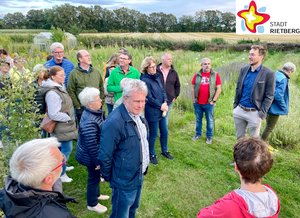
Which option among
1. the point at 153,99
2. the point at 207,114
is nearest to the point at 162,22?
the point at 207,114

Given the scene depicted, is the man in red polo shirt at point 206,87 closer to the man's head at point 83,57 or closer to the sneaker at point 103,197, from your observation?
the man's head at point 83,57

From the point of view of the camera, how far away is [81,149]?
3158 mm

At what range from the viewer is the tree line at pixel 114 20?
5297 centimetres

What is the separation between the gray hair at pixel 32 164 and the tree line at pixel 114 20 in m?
48.5

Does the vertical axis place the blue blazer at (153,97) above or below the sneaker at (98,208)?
above

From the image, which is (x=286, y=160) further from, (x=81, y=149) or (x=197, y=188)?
(x=81, y=149)

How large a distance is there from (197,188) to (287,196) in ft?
4.30

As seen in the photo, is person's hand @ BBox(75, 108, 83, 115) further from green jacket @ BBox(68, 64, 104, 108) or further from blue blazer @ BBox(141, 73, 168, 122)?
blue blazer @ BBox(141, 73, 168, 122)

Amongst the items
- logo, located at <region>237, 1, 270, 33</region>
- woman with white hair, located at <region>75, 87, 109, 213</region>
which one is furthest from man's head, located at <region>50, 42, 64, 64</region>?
logo, located at <region>237, 1, 270, 33</region>

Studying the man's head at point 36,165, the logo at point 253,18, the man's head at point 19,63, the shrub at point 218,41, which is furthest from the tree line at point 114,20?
the man's head at point 36,165

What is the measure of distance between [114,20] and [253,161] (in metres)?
65.9

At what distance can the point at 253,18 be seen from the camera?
9.81 metres

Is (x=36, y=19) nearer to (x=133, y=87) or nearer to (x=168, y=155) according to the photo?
(x=168, y=155)

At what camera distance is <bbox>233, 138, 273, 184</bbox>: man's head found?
5.50 ft
